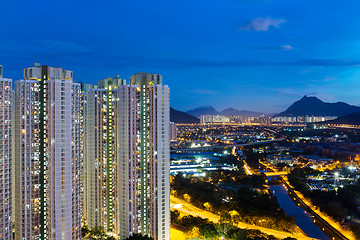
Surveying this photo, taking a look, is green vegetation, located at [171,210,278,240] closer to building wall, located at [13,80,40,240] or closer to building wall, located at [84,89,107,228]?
building wall, located at [84,89,107,228]

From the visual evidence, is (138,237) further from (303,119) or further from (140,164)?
(303,119)

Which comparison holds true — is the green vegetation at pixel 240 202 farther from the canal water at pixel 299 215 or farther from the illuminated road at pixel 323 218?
the illuminated road at pixel 323 218

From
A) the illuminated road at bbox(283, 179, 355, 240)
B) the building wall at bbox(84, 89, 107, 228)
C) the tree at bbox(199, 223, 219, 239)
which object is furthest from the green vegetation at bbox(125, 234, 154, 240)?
the illuminated road at bbox(283, 179, 355, 240)

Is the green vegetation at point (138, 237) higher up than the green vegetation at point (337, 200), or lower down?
higher up

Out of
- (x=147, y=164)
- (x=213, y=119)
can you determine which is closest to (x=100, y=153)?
(x=147, y=164)

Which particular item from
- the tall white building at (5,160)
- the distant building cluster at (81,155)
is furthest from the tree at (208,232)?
the tall white building at (5,160)

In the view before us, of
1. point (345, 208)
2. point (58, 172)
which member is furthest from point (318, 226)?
point (58, 172)

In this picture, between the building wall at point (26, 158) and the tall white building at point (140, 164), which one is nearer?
the building wall at point (26, 158)

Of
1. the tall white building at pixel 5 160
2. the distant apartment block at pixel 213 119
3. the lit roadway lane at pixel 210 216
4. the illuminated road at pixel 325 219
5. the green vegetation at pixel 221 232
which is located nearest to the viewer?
the tall white building at pixel 5 160
